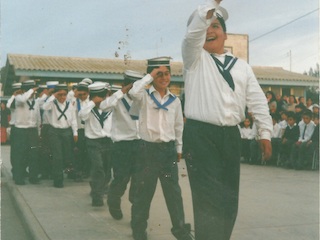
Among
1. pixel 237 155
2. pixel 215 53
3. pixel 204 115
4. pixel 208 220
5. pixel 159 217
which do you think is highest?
pixel 215 53

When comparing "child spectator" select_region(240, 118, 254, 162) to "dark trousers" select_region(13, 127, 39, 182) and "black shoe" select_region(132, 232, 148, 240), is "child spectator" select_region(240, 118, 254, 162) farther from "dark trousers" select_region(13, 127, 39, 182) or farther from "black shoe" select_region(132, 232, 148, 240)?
"black shoe" select_region(132, 232, 148, 240)

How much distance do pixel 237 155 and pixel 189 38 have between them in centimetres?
103

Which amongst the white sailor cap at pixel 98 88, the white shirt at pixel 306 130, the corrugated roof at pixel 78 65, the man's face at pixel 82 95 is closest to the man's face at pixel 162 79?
the white sailor cap at pixel 98 88

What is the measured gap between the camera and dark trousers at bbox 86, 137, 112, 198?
8023 millimetres

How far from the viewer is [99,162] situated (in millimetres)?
8258

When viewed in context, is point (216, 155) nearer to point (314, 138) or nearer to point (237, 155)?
point (237, 155)

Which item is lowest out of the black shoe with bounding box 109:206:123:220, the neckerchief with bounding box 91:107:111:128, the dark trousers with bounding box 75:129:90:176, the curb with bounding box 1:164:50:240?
the curb with bounding box 1:164:50:240

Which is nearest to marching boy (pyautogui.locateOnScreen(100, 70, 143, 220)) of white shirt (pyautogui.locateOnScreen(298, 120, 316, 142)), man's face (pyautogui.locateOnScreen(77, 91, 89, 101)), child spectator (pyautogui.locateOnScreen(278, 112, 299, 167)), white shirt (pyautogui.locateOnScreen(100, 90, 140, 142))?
white shirt (pyautogui.locateOnScreen(100, 90, 140, 142))

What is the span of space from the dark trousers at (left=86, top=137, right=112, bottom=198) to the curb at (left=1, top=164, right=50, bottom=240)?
1.09 m

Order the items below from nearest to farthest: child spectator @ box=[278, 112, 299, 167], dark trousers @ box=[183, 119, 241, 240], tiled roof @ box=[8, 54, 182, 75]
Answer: dark trousers @ box=[183, 119, 241, 240]
child spectator @ box=[278, 112, 299, 167]
tiled roof @ box=[8, 54, 182, 75]

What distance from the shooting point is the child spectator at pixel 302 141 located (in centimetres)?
1297

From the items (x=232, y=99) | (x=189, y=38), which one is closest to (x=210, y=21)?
(x=189, y=38)

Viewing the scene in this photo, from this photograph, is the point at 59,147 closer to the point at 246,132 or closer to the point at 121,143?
the point at 121,143

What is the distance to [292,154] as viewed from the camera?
13359 mm
